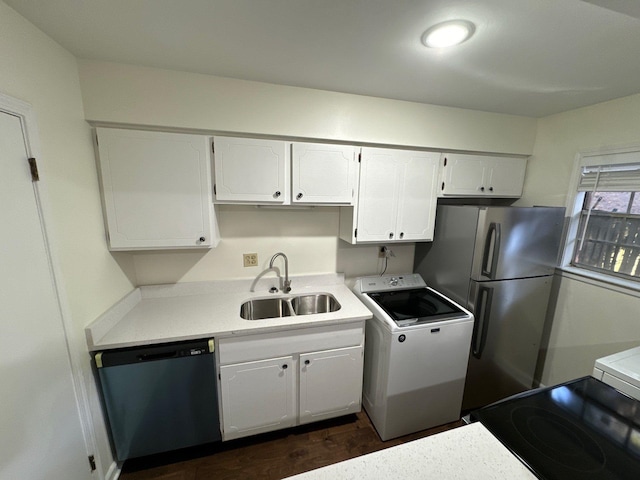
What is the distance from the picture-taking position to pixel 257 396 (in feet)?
5.36

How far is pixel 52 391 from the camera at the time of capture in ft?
3.63

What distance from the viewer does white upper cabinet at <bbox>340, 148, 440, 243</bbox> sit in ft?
6.10

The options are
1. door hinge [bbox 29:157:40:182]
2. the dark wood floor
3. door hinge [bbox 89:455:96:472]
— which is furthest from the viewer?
the dark wood floor

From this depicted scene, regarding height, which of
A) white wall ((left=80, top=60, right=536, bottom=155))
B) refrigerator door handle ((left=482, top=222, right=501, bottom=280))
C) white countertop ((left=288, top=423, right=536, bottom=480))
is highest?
white wall ((left=80, top=60, right=536, bottom=155))

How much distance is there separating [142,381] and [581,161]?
3.33 meters

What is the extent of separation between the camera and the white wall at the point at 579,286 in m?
1.66

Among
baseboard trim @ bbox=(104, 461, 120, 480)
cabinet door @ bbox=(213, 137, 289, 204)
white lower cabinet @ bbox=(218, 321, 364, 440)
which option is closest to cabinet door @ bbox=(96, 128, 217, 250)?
cabinet door @ bbox=(213, 137, 289, 204)

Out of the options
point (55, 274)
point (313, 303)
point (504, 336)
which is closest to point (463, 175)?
point (504, 336)

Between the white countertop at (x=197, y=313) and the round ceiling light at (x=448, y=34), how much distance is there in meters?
1.54

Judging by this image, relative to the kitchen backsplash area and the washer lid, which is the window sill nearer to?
the washer lid

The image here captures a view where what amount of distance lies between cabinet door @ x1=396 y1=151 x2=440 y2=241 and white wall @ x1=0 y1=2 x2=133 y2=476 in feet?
6.47

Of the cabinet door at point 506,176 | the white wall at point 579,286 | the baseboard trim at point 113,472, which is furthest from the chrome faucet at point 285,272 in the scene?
the white wall at point 579,286

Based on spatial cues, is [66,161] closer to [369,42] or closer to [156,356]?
[156,356]

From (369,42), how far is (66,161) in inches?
61.7
